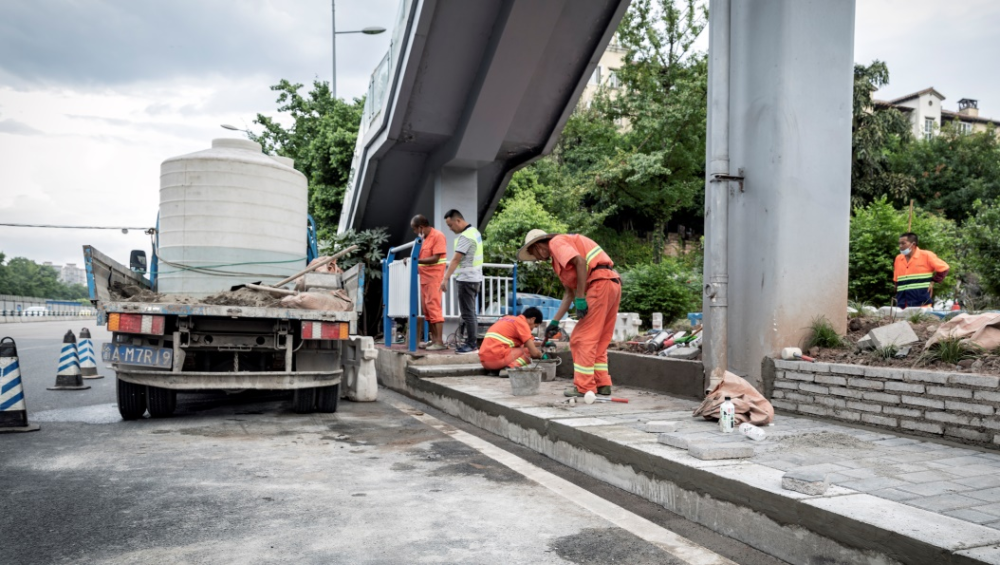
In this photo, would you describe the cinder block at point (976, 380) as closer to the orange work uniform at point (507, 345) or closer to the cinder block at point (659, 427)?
the cinder block at point (659, 427)

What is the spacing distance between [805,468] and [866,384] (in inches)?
69.2

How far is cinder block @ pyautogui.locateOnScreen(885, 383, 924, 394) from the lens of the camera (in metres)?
4.57

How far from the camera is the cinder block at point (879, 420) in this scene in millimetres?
4711

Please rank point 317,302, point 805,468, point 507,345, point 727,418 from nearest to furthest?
point 805,468 → point 727,418 → point 317,302 → point 507,345

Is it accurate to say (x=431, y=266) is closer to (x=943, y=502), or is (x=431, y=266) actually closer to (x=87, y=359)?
(x=87, y=359)

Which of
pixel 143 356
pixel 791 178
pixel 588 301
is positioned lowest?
pixel 143 356

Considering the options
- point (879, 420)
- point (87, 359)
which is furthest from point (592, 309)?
point (87, 359)

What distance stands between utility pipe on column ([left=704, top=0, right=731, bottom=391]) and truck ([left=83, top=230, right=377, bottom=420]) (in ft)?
11.1

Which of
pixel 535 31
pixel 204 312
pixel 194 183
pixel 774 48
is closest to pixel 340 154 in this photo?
pixel 535 31

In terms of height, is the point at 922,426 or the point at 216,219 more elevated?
the point at 216,219

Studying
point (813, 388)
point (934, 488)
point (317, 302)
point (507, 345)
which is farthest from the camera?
point (507, 345)

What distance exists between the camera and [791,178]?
5785 millimetres

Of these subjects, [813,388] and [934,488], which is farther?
[813,388]

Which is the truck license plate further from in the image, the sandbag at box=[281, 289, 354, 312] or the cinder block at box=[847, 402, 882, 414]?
the cinder block at box=[847, 402, 882, 414]
